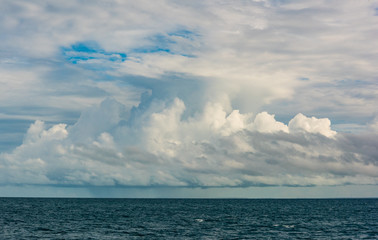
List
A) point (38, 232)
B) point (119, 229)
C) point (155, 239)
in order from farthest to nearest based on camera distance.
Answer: point (119, 229)
point (38, 232)
point (155, 239)

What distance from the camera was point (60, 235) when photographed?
3123 inches

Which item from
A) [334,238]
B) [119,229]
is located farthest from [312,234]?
[119,229]

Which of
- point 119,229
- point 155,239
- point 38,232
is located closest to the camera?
point 155,239

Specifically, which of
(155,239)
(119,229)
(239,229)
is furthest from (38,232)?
(239,229)

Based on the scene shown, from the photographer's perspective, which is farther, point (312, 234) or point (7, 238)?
point (312, 234)

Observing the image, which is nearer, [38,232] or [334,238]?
[334,238]

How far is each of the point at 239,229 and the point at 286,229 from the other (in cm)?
1125

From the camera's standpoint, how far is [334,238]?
79250mm

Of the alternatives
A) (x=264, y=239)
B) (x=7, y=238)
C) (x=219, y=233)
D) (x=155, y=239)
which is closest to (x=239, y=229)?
(x=219, y=233)

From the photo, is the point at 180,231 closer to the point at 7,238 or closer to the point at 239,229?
the point at 239,229

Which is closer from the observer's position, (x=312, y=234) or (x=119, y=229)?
(x=312, y=234)

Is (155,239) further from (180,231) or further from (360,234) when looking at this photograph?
(360,234)

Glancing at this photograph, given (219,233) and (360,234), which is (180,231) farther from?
(360,234)

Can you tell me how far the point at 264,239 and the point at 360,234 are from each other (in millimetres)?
24849
